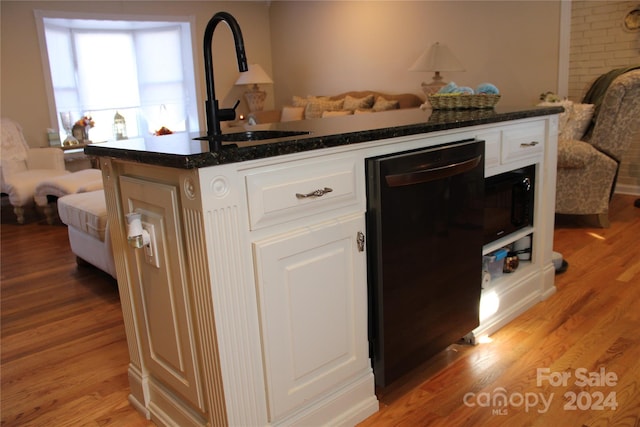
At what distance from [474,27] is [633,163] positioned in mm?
1985

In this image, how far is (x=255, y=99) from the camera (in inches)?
285

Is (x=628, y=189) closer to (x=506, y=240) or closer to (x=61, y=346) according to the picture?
(x=506, y=240)

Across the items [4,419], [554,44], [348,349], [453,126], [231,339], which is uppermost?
[554,44]

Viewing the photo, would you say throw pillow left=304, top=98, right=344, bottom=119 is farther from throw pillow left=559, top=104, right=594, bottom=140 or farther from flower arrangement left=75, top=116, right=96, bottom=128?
throw pillow left=559, top=104, right=594, bottom=140

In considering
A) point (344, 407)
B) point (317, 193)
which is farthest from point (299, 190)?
point (344, 407)

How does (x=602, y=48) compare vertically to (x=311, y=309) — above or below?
above

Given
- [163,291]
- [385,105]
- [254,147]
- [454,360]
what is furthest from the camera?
[385,105]

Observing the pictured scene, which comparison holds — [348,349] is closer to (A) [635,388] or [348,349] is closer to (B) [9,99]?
(A) [635,388]

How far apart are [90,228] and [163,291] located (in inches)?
70.5

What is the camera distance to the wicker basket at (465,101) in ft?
7.55

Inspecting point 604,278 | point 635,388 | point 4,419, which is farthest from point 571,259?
point 4,419

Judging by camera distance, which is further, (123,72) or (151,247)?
(123,72)

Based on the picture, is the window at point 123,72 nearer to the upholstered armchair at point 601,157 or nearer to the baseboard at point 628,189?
the upholstered armchair at point 601,157

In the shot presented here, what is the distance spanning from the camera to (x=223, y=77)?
7.42 m
